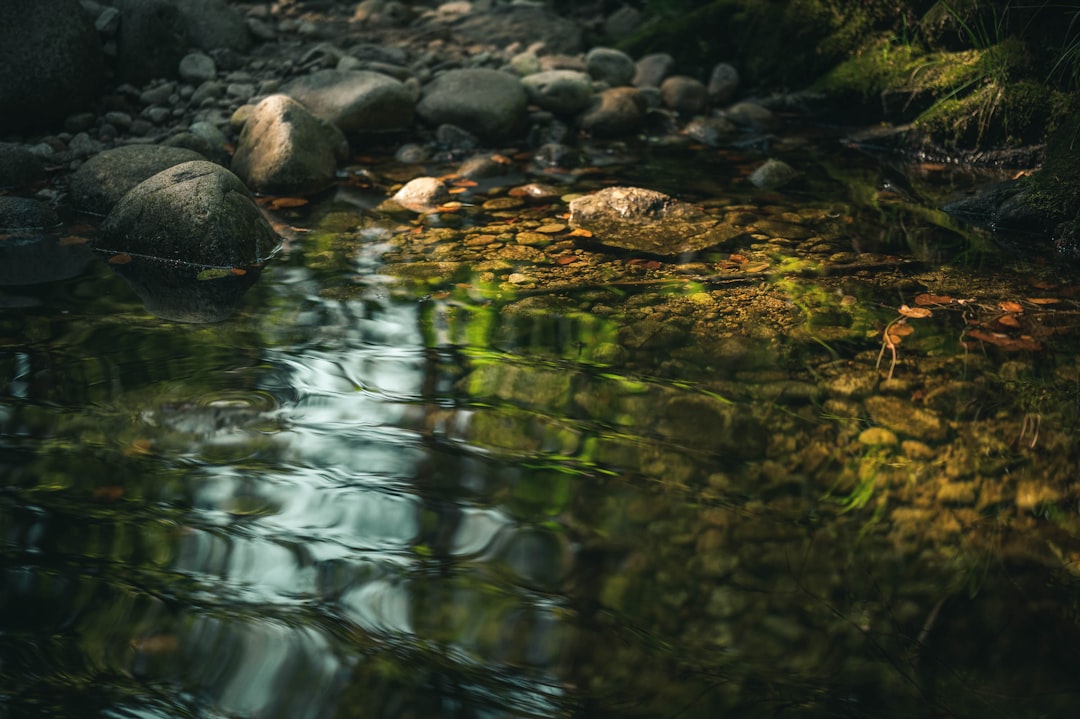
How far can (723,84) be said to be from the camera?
23.7 feet

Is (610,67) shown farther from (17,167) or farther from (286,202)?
(17,167)

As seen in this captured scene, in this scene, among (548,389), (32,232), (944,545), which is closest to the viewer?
(944,545)

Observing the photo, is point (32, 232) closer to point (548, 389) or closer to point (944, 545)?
point (548, 389)

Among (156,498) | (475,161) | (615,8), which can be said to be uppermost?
(615,8)

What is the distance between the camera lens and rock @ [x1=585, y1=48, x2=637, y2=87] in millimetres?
7289

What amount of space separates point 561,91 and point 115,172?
3.25m

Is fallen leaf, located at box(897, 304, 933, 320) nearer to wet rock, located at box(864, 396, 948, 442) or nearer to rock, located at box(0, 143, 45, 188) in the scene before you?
wet rock, located at box(864, 396, 948, 442)

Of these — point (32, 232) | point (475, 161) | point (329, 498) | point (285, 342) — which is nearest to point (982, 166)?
point (475, 161)

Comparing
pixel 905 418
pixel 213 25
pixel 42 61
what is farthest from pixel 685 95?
pixel 905 418

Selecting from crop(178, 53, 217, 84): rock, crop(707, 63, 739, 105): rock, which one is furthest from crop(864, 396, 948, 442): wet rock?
crop(178, 53, 217, 84): rock

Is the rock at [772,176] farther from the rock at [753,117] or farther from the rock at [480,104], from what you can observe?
the rock at [480,104]

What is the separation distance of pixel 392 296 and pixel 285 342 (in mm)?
576

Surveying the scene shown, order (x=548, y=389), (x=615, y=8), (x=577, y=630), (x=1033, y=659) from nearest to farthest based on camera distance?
(x=1033, y=659) < (x=577, y=630) < (x=548, y=389) < (x=615, y=8)

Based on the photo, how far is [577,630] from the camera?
1.84 metres
